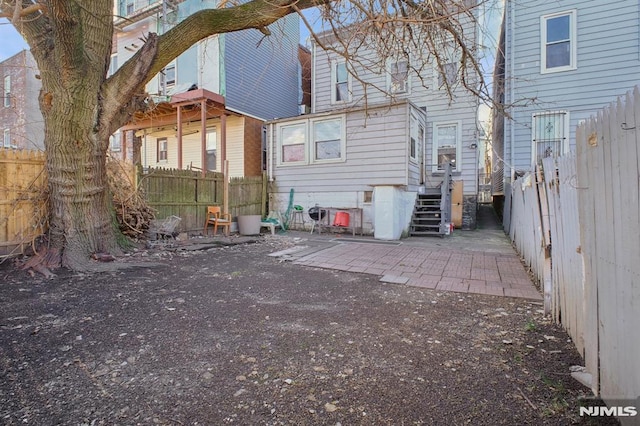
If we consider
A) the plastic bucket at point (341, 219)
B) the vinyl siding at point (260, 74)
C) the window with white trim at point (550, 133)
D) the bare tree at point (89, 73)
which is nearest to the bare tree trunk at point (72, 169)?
the bare tree at point (89, 73)

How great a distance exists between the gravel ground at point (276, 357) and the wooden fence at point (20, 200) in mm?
1545

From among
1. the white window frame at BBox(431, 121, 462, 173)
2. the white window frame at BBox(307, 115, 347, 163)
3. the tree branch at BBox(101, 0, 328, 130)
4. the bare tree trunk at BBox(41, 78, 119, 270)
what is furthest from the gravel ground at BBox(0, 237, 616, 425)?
the white window frame at BBox(431, 121, 462, 173)

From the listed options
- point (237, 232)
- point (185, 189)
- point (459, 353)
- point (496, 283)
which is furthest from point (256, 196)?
point (459, 353)

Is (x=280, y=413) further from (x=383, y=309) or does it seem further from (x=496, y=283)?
(x=496, y=283)

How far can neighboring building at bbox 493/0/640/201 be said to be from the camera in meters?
8.93

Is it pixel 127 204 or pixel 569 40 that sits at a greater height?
pixel 569 40

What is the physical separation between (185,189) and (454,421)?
8.33 m

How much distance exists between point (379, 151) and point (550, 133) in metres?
5.16

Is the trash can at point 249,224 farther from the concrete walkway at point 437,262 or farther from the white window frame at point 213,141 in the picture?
the white window frame at point 213,141

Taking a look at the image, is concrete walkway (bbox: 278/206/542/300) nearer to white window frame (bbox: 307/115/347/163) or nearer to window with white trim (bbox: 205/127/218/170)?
white window frame (bbox: 307/115/347/163)

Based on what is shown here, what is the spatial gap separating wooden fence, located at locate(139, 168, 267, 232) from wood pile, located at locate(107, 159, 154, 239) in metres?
0.48

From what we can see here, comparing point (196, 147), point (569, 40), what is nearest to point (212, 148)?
point (196, 147)

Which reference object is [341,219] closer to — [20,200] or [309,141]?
[309,141]

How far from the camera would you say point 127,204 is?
6.68 metres
